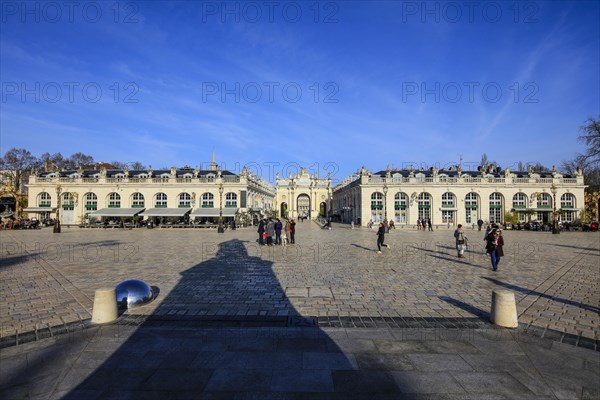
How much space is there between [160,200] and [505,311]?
46.2 metres

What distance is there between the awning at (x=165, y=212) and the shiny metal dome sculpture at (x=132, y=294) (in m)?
36.8

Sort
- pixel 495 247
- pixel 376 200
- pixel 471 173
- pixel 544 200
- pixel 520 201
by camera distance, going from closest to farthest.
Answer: pixel 495 247 → pixel 520 201 → pixel 544 200 → pixel 376 200 → pixel 471 173

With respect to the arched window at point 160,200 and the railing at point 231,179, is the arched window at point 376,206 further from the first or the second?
the arched window at point 160,200

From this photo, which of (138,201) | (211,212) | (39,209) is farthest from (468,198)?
(39,209)

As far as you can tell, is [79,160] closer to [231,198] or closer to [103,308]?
[231,198]

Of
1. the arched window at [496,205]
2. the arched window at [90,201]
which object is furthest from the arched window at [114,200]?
the arched window at [496,205]

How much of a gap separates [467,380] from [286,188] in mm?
85795

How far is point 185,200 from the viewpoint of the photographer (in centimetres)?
4619

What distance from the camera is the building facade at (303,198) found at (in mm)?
88081

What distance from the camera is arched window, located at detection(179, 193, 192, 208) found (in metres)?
46.1

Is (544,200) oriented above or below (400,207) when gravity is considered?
above

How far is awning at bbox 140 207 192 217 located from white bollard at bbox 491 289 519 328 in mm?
40606

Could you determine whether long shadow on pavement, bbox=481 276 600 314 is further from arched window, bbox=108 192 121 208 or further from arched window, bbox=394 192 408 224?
arched window, bbox=108 192 121 208

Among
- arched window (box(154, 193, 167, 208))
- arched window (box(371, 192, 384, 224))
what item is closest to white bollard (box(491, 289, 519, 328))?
arched window (box(371, 192, 384, 224))
